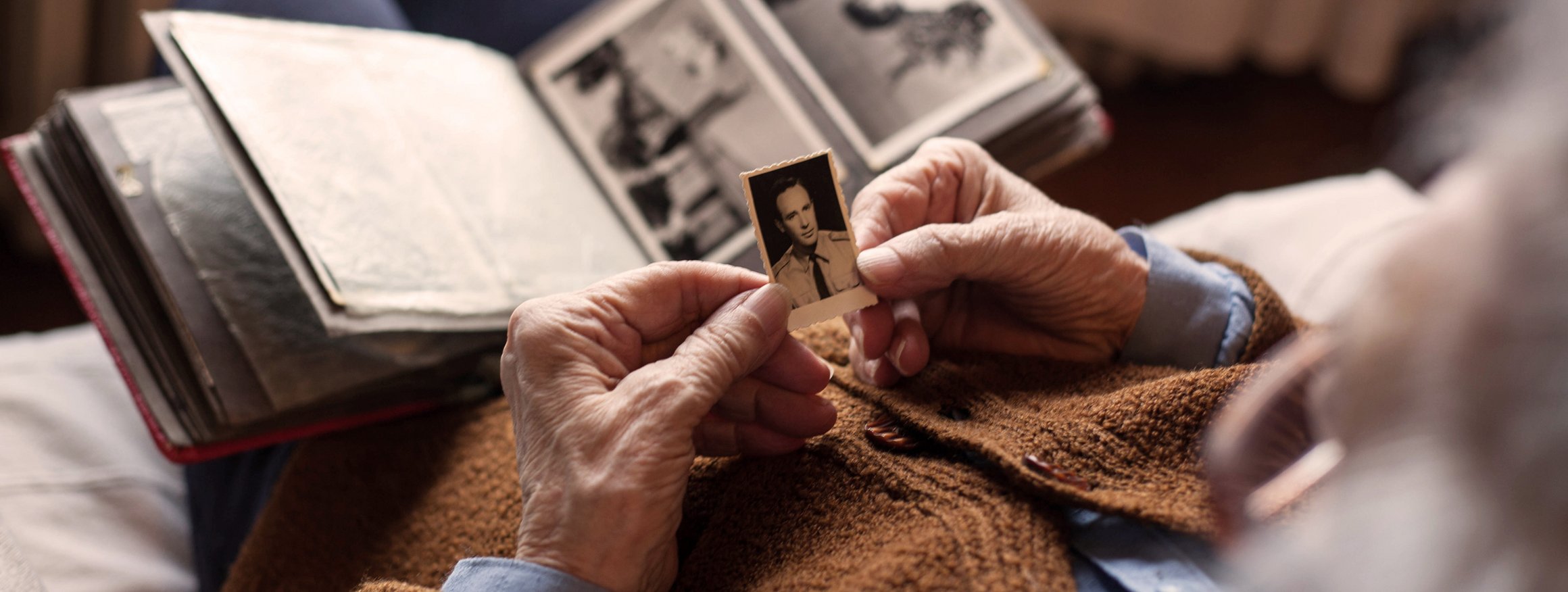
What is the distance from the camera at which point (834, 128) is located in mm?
1170

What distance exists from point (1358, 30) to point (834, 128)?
164cm

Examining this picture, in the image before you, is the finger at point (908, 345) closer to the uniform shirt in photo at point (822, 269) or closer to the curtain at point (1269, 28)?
the uniform shirt in photo at point (822, 269)

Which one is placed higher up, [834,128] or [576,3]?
[576,3]

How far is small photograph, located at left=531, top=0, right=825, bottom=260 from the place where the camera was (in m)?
1.16

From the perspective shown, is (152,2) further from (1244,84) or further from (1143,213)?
(1244,84)

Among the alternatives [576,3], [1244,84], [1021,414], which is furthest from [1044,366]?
[1244,84]

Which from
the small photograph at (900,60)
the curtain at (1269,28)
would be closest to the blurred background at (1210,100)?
the curtain at (1269,28)

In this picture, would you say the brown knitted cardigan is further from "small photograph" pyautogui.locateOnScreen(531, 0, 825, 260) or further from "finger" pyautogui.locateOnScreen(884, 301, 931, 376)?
"small photograph" pyautogui.locateOnScreen(531, 0, 825, 260)

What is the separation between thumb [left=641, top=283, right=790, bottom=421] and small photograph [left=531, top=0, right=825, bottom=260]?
0.45 metres

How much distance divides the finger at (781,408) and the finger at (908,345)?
3.1 inches

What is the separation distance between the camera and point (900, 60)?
46.8 inches

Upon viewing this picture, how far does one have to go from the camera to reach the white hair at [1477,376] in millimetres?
381

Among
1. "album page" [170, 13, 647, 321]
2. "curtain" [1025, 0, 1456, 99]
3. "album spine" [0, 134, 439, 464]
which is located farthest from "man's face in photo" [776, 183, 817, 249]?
"curtain" [1025, 0, 1456, 99]

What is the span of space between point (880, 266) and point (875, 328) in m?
0.08
